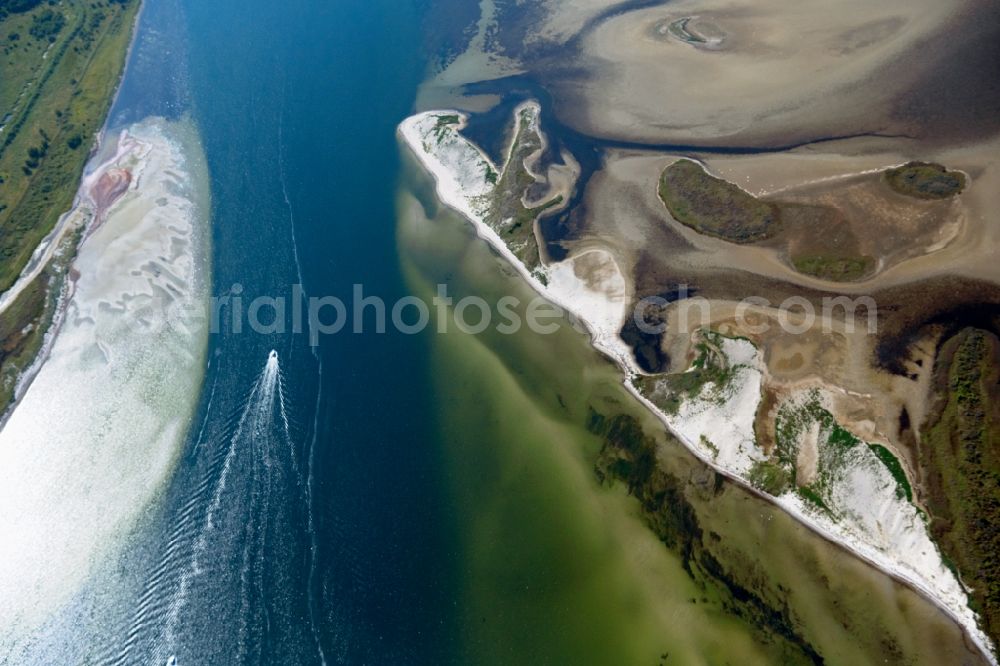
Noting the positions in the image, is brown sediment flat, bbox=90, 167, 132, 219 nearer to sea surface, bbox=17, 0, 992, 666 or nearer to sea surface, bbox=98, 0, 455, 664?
sea surface, bbox=98, 0, 455, 664

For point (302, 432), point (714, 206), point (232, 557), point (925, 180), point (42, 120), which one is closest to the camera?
point (232, 557)

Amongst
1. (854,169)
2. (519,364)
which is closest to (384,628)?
(519,364)

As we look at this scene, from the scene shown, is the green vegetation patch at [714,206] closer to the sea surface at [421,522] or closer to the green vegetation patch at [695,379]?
the green vegetation patch at [695,379]

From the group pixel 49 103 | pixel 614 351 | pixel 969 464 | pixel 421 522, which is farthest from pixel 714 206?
pixel 49 103

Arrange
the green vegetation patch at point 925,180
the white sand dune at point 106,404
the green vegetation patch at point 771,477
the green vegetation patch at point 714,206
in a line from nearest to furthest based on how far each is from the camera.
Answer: the green vegetation patch at point 771,477
the white sand dune at point 106,404
the green vegetation patch at point 925,180
the green vegetation patch at point 714,206

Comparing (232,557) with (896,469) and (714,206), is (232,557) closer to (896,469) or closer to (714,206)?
(896,469)

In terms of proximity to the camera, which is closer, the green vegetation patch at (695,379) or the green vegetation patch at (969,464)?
the green vegetation patch at (969,464)

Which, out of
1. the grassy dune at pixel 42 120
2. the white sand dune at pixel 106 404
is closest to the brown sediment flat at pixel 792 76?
the white sand dune at pixel 106 404
